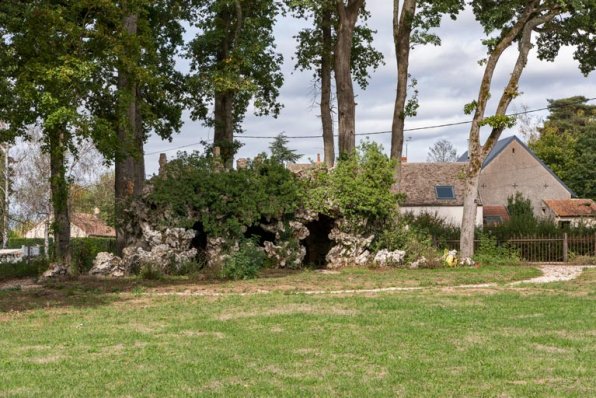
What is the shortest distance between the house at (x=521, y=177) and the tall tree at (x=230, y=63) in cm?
2436

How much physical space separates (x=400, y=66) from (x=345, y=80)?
248cm

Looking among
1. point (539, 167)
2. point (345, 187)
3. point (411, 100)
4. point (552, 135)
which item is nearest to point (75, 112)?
point (345, 187)

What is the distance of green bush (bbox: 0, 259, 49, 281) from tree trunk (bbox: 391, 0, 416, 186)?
14.4 m

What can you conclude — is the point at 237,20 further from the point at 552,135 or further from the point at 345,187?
the point at 552,135

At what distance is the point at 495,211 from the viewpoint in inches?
1944

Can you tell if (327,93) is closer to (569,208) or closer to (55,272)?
(55,272)

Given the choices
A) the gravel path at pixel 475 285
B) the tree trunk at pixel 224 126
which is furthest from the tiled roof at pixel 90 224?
the gravel path at pixel 475 285

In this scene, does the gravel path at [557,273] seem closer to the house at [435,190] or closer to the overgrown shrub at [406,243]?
the overgrown shrub at [406,243]

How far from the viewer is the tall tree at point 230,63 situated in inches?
1091

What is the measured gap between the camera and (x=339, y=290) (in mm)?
17641

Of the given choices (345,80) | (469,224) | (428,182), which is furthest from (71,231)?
(469,224)

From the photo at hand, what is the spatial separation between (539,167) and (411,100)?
26.1 m

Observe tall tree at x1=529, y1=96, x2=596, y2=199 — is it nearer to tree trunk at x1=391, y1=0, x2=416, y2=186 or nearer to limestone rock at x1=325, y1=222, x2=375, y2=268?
tree trunk at x1=391, y1=0, x2=416, y2=186

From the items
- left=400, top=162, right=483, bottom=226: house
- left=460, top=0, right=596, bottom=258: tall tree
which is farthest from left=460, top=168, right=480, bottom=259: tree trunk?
left=400, top=162, right=483, bottom=226: house
